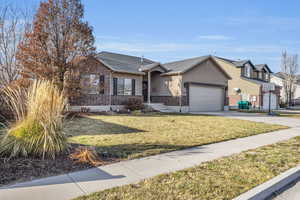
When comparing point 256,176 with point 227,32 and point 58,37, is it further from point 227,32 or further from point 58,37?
point 227,32

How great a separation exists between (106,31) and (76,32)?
414cm

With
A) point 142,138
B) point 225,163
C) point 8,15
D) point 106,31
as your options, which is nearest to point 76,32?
point 106,31

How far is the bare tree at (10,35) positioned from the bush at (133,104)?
8.34 meters

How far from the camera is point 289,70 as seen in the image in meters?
37.4

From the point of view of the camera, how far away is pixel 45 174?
3537mm

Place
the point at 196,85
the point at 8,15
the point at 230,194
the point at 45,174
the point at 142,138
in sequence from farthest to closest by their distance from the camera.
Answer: the point at 196,85
the point at 8,15
the point at 142,138
the point at 45,174
the point at 230,194

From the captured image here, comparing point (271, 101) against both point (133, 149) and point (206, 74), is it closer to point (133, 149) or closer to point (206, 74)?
point (206, 74)

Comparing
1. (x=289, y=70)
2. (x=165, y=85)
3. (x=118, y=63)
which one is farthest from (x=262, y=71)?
(x=118, y=63)

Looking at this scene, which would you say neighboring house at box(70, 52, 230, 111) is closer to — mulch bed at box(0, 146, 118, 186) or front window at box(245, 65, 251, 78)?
mulch bed at box(0, 146, 118, 186)

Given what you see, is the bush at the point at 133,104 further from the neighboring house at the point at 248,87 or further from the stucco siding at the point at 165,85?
the neighboring house at the point at 248,87

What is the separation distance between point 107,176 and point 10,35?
14.2 m

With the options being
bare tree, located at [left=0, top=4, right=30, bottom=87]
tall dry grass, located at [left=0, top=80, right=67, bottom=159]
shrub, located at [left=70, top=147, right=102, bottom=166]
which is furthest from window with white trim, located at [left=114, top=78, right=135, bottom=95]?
shrub, located at [left=70, top=147, right=102, bottom=166]

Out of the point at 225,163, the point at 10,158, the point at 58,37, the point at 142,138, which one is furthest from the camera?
the point at 58,37

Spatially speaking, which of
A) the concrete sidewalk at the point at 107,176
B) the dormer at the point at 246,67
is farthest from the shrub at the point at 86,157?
the dormer at the point at 246,67
